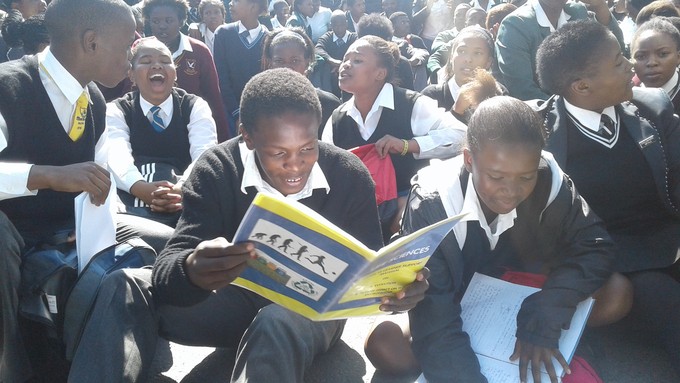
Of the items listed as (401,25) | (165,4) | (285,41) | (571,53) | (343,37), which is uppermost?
(165,4)

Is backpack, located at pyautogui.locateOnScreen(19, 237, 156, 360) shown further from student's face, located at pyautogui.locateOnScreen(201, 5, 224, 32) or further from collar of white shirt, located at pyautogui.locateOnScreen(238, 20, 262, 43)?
student's face, located at pyautogui.locateOnScreen(201, 5, 224, 32)

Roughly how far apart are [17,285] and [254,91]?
1.01 metres

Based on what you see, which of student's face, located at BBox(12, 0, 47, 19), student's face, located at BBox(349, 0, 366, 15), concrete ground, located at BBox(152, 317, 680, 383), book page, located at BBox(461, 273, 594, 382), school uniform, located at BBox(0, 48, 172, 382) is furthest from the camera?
student's face, located at BBox(349, 0, 366, 15)

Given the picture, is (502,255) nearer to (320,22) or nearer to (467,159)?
(467,159)

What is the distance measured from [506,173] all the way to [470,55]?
7.99 feet

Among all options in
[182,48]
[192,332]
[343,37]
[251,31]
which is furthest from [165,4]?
[192,332]

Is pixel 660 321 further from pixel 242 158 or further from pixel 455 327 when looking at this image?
pixel 242 158

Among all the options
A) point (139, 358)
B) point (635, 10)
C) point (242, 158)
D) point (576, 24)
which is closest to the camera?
point (139, 358)

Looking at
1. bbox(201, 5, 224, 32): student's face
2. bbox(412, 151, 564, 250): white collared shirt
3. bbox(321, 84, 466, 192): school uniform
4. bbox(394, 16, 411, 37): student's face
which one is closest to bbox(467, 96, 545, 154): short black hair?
bbox(412, 151, 564, 250): white collared shirt

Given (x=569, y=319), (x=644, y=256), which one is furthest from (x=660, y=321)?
(x=569, y=319)

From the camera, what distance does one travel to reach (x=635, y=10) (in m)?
5.42

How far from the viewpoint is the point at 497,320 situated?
81.9 inches

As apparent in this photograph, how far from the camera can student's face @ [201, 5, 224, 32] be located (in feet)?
21.8

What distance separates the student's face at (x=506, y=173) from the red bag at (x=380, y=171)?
1.22 m
